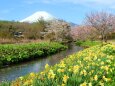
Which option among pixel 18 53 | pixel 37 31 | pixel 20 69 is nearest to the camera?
pixel 20 69

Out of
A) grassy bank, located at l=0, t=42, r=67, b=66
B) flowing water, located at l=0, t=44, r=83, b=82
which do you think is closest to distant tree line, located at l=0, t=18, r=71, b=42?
grassy bank, located at l=0, t=42, r=67, b=66

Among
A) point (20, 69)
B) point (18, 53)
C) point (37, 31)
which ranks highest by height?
point (37, 31)

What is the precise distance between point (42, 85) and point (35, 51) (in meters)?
28.9

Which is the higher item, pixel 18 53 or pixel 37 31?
pixel 37 31

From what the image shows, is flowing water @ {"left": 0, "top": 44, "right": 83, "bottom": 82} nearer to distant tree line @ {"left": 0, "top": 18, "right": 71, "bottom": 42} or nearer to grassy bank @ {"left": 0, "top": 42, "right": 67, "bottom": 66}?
grassy bank @ {"left": 0, "top": 42, "right": 67, "bottom": 66}

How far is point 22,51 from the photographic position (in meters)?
33.2

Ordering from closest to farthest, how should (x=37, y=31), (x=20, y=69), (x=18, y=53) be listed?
(x=20, y=69) → (x=18, y=53) → (x=37, y=31)

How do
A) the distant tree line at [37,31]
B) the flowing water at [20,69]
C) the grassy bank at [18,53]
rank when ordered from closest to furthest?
the flowing water at [20,69]
the grassy bank at [18,53]
the distant tree line at [37,31]

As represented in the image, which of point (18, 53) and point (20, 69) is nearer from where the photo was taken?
point (20, 69)

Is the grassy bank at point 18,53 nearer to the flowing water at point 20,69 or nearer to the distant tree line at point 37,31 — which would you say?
the flowing water at point 20,69

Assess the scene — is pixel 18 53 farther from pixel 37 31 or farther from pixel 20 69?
pixel 37 31

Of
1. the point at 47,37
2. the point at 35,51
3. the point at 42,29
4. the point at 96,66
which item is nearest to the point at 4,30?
the point at 47,37

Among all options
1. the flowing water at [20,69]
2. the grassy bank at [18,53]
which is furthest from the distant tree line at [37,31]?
the flowing water at [20,69]

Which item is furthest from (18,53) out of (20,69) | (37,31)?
(37,31)
